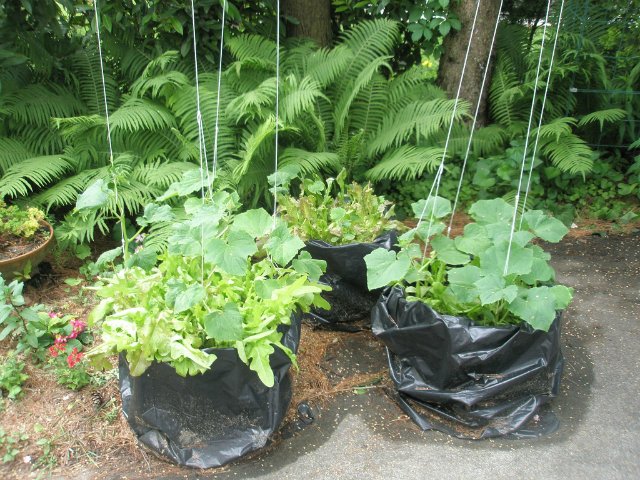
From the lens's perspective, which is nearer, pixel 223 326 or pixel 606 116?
pixel 223 326

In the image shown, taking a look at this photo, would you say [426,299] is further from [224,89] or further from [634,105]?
[634,105]

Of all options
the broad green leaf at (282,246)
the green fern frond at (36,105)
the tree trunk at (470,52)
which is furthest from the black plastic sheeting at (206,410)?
the tree trunk at (470,52)

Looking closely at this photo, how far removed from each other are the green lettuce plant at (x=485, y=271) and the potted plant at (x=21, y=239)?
1.81m

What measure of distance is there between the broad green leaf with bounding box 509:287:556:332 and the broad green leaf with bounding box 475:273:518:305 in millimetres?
58

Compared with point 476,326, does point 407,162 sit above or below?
above

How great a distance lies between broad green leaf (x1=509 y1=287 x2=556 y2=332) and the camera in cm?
197

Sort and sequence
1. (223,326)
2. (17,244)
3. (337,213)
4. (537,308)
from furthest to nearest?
(17,244) → (337,213) → (537,308) → (223,326)

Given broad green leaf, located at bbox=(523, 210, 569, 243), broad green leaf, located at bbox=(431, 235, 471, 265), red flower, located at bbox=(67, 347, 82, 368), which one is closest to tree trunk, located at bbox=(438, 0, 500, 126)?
broad green leaf, located at bbox=(523, 210, 569, 243)

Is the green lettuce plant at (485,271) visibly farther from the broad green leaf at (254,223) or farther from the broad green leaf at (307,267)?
the broad green leaf at (254,223)

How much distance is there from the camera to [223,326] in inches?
72.1

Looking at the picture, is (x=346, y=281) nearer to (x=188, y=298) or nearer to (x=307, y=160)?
(x=307, y=160)

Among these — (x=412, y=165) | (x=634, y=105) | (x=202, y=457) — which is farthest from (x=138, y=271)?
(x=634, y=105)

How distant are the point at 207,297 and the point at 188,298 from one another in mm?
171

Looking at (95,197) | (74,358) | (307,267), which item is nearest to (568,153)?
(307,267)
